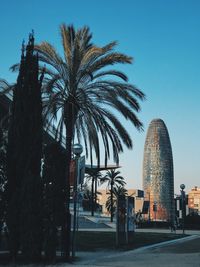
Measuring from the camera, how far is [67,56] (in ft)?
58.9

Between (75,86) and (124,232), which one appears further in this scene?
(124,232)

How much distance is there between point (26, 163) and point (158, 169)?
115 m

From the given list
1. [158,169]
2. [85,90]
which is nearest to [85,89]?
[85,90]

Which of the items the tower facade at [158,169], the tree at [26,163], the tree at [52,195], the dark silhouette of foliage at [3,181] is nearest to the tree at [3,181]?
the dark silhouette of foliage at [3,181]

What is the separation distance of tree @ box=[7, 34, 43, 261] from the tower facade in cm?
11195

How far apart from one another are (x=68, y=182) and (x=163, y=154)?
115 meters

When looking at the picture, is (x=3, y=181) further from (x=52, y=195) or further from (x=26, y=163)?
(x=52, y=195)

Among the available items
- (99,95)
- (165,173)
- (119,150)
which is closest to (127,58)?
(99,95)

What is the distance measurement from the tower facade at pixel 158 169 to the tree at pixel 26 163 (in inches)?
4407

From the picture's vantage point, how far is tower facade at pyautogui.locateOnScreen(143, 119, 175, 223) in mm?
125062

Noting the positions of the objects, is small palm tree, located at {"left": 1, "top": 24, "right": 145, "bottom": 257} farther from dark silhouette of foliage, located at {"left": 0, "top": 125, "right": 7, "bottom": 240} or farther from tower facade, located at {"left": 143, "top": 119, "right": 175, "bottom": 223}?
tower facade, located at {"left": 143, "top": 119, "right": 175, "bottom": 223}

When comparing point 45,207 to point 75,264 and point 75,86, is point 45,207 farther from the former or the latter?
point 75,86

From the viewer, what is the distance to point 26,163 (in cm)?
1424

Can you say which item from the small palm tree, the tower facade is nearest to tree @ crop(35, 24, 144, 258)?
the small palm tree
